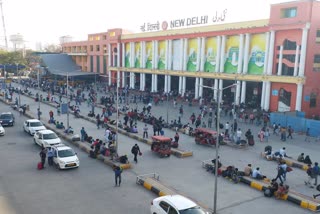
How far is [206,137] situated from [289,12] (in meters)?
25.6

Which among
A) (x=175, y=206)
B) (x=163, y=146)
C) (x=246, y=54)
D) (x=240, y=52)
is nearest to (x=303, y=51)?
(x=246, y=54)

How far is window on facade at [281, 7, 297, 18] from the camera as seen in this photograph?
4381 centimetres

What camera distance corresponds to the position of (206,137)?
29.8m

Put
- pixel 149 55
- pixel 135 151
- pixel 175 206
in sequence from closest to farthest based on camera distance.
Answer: pixel 175 206, pixel 135 151, pixel 149 55

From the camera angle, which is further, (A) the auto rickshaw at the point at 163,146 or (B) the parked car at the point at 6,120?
(B) the parked car at the point at 6,120

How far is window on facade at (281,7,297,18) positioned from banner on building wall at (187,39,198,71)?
1922cm

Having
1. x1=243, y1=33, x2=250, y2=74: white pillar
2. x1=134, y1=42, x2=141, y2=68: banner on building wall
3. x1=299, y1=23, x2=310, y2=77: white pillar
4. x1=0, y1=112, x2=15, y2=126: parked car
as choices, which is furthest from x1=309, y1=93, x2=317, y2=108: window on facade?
x1=134, y1=42, x2=141, y2=68: banner on building wall

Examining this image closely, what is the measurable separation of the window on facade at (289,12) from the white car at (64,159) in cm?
3579

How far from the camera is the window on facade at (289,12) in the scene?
4381 cm

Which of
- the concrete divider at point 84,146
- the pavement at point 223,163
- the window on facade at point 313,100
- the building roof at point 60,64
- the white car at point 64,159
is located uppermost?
the building roof at point 60,64

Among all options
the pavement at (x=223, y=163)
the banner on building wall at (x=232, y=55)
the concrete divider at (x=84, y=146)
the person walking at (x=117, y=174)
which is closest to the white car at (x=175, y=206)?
the pavement at (x=223, y=163)

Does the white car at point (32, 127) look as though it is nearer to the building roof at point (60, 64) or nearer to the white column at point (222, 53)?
the white column at point (222, 53)

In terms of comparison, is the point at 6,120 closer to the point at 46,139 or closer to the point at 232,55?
the point at 46,139

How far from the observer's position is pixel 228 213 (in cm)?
1639
